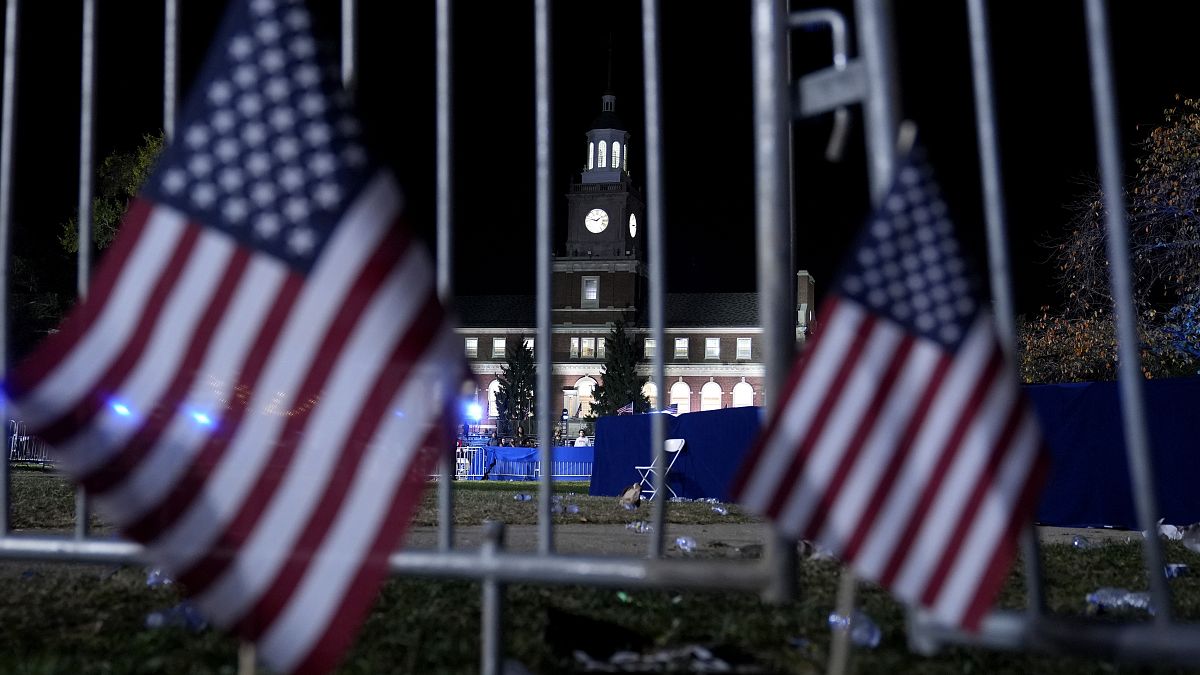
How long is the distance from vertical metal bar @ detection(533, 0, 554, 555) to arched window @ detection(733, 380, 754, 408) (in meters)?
82.2

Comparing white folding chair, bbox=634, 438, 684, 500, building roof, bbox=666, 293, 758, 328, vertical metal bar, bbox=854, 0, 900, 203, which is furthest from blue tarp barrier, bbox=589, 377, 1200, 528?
building roof, bbox=666, 293, 758, 328

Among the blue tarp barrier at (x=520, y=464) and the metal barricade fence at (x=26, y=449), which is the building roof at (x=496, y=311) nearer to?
the blue tarp barrier at (x=520, y=464)

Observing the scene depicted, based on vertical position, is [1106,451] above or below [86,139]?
below

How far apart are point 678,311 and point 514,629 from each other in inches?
3420

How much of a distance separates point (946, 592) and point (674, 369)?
83445mm

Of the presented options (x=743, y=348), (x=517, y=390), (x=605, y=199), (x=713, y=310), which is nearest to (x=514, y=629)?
(x=517, y=390)

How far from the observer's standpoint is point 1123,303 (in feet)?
7.52

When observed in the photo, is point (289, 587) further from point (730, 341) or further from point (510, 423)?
point (730, 341)

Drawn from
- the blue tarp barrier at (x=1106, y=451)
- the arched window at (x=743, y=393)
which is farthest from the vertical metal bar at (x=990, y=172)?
the arched window at (x=743, y=393)

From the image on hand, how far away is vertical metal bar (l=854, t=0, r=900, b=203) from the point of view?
7.97 feet

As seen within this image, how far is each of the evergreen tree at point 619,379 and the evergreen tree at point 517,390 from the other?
568 centimetres

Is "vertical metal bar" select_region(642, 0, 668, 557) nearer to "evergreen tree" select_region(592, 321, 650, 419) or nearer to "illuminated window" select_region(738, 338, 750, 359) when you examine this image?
"evergreen tree" select_region(592, 321, 650, 419)

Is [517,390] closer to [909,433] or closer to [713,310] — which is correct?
[713,310]

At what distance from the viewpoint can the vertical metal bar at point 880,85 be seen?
2430 mm
